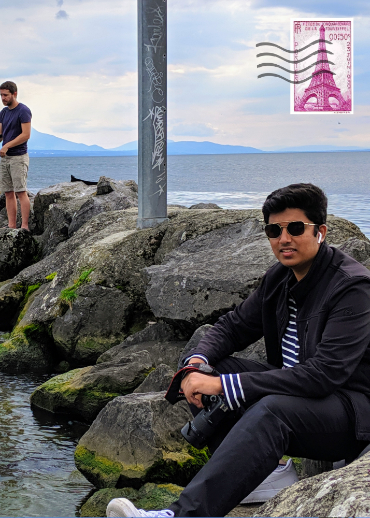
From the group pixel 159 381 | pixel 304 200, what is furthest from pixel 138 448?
pixel 304 200

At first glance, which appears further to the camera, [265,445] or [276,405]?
[276,405]

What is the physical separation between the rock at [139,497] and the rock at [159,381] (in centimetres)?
95

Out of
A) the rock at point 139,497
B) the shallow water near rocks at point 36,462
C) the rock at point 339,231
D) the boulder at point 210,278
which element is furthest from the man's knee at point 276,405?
the rock at point 339,231

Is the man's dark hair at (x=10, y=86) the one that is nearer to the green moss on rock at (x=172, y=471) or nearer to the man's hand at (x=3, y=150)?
the man's hand at (x=3, y=150)

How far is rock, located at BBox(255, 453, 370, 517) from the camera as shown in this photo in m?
2.31

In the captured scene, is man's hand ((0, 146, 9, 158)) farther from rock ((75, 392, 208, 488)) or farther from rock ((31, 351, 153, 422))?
rock ((75, 392, 208, 488))

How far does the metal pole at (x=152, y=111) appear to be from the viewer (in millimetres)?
8562

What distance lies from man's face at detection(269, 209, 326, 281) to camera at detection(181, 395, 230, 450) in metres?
0.78

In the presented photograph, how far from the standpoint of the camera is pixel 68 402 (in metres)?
5.82

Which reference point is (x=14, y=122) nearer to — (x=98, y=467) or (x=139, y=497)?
(x=98, y=467)

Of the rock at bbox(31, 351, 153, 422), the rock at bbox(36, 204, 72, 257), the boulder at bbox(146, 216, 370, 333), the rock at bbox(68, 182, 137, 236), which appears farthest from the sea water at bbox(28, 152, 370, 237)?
the rock at bbox(31, 351, 153, 422)

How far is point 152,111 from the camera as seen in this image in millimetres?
8758

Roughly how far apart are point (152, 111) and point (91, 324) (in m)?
3.09

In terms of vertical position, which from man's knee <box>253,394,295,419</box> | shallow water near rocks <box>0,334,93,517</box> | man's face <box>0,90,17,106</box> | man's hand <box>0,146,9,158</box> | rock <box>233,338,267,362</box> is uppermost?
man's face <box>0,90,17,106</box>
